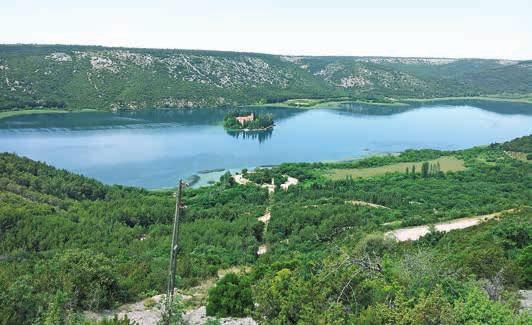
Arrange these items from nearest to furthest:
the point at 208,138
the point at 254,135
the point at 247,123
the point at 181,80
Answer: the point at 208,138
the point at 254,135
the point at 247,123
the point at 181,80

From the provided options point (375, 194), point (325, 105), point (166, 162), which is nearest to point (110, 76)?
point (325, 105)

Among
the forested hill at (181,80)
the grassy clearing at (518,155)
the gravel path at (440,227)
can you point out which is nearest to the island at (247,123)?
the forested hill at (181,80)

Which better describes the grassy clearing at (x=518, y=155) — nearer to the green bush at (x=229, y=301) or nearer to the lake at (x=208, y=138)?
the lake at (x=208, y=138)

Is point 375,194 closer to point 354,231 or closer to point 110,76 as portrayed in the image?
point 354,231

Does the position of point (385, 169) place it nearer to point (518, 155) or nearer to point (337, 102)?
point (518, 155)

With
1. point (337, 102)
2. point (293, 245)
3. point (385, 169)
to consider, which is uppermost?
point (337, 102)

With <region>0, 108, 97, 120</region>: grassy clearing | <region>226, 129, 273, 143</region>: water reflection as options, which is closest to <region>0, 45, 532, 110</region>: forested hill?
<region>0, 108, 97, 120</region>: grassy clearing

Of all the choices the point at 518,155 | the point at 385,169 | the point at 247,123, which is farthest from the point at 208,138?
the point at 518,155
